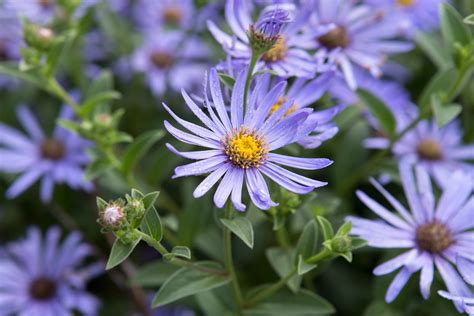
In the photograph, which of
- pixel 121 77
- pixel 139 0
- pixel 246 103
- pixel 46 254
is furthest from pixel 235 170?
pixel 139 0

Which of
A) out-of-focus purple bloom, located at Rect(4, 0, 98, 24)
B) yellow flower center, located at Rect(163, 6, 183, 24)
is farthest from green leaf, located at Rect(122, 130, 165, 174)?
yellow flower center, located at Rect(163, 6, 183, 24)

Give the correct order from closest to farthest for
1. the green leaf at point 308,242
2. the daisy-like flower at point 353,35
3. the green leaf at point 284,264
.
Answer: the green leaf at point 308,242 → the green leaf at point 284,264 → the daisy-like flower at point 353,35

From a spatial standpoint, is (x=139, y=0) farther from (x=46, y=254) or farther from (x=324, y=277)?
(x=324, y=277)

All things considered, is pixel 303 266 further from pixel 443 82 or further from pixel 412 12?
pixel 412 12

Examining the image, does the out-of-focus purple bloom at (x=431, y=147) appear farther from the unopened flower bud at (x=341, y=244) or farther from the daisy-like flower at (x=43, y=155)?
the daisy-like flower at (x=43, y=155)

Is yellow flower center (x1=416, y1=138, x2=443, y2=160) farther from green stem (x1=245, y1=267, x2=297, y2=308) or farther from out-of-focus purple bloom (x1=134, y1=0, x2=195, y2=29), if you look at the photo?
out-of-focus purple bloom (x1=134, y1=0, x2=195, y2=29)

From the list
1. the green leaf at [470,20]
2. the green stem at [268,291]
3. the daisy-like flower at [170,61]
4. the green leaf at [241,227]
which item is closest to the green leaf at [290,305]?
the green stem at [268,291]
